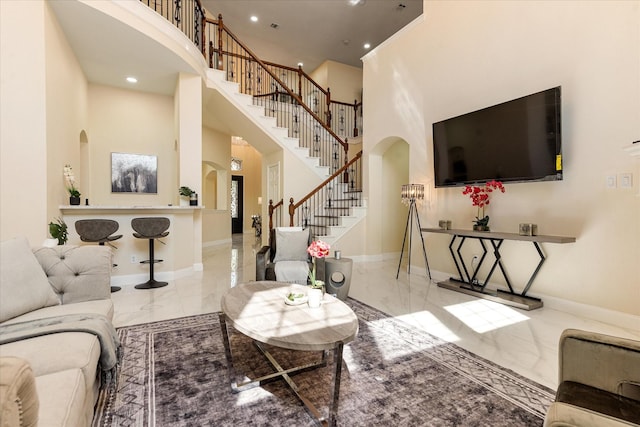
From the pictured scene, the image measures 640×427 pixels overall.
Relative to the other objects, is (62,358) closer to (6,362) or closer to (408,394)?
(6,362)

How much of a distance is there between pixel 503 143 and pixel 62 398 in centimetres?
450

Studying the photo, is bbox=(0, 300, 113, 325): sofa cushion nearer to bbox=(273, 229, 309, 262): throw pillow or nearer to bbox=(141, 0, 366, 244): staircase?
bbox=(273, 229, 309, 262): throw pillow

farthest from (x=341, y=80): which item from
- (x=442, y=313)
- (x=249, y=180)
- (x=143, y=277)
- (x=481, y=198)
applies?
(x=442, y=313)

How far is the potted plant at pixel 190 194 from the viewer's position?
515cm

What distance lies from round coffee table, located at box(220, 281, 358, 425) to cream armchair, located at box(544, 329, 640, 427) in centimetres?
97

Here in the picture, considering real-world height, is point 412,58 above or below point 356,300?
above

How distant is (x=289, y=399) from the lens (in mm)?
1885

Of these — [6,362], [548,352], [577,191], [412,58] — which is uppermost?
[412,58]

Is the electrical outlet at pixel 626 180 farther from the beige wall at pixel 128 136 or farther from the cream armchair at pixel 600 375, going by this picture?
the beige wall at pixel 128 136

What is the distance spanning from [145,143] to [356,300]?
210 inches

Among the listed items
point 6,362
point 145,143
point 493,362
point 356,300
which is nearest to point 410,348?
point 493,362

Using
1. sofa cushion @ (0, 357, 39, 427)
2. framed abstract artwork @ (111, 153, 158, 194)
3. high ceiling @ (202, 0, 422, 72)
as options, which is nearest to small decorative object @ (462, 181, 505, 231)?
sofa cushion @ (0, 357, 39, 427)

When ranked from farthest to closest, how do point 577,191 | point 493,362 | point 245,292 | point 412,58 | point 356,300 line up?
point 412,58 < point 356,300 < point 577,191 < point 245,292 < point 493,362

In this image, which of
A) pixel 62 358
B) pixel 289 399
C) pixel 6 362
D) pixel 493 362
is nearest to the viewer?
pixel 6 362
